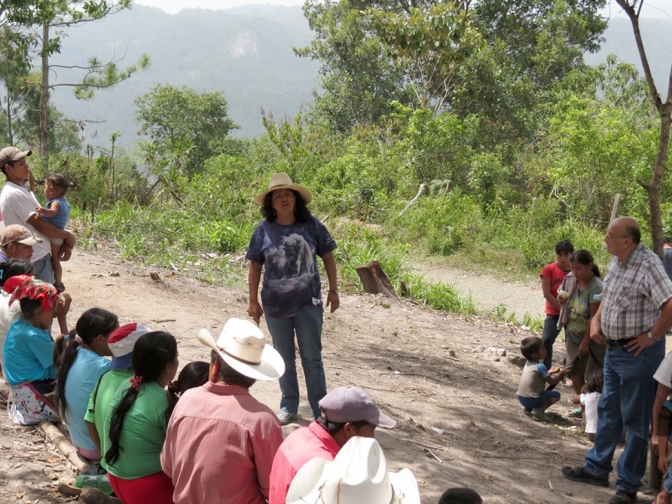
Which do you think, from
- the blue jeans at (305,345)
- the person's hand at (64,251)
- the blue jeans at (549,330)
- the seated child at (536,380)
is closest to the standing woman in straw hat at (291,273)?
the blue jeans at (305,345)

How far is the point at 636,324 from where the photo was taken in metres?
4.66

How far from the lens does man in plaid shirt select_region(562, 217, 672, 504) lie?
4605mm

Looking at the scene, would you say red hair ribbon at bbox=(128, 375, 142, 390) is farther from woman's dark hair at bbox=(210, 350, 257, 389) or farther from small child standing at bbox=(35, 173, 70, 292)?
small child standing at bbox=(35, 173, 70, 292)

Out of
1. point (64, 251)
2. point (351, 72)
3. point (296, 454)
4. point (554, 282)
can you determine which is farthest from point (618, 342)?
point (351, 72)

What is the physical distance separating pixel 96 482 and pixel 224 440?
4.36ft

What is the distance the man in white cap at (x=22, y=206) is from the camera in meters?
5.80

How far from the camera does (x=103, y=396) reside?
3824 millimetres

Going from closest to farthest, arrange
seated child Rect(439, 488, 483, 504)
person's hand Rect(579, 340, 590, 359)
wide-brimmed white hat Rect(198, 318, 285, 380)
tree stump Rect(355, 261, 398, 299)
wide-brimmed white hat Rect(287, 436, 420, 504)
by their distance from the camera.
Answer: wide-brimmed white hat Rect(287, 436, 420, 504)
seated child Rect(439, 488, 483, 504)
wide-brimmed white hat Rect(198, 318, 285, 380)
person's hand Rect(579, 340, 590, 359)
tree stump Rect(355, 261, 398, 299)

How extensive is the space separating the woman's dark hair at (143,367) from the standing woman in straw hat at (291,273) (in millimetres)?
1494

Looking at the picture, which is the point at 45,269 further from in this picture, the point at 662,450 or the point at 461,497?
the point at 662,450

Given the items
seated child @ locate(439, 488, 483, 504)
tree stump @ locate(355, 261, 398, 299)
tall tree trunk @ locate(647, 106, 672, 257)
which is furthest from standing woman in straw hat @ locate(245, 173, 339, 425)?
tree stump @ locate(355, 261, 398, 299)

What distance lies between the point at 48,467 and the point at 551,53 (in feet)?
87.9

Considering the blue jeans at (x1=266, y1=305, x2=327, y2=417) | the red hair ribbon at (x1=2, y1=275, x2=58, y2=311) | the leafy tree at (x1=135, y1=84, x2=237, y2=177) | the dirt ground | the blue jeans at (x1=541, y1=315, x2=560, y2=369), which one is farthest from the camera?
the leafy tree at (x1=135, y1=84, x2=237, y2=177)

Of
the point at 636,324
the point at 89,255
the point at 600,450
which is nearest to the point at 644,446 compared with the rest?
the point at 600,450
